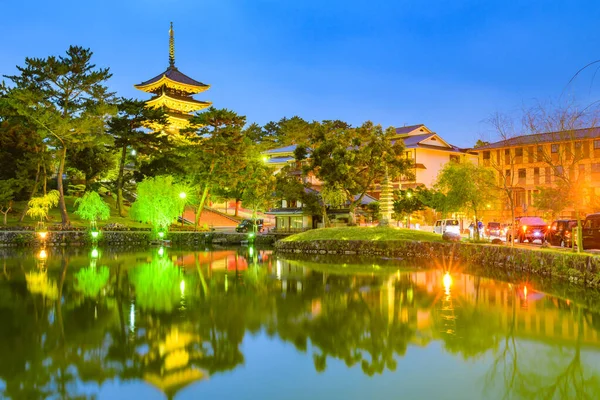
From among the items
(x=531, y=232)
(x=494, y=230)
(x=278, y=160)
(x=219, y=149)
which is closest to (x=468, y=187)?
(x=531, y=232)

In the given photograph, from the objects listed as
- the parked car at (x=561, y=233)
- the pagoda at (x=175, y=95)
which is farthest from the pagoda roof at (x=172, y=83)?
the parked car at (x=561, y=233)

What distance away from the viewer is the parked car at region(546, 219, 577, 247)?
94.3 feet

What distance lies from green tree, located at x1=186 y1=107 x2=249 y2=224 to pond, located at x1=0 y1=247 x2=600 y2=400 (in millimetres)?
27996

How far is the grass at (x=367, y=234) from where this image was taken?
124 ft

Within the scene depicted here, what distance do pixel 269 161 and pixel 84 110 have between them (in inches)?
993

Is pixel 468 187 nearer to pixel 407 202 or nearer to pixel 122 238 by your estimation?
pixel 407 202

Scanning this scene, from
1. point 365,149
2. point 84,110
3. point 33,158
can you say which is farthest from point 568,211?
point 33,158

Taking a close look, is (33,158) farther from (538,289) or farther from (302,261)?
(538,289)

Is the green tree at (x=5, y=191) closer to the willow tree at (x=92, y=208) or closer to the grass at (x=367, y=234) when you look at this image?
the willow tree at (x=92, y=208)

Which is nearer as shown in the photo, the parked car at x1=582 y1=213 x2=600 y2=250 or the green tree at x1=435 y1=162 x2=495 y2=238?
the parked car at x1=582 y1=213 x2=600 y2=250

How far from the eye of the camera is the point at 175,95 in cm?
7750

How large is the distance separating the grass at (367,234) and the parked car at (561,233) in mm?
7171

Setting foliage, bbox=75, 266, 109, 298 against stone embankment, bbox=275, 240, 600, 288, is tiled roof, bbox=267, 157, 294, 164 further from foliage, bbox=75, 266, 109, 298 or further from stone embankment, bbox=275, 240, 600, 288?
foliage, bbox=75, 266, 109, 298

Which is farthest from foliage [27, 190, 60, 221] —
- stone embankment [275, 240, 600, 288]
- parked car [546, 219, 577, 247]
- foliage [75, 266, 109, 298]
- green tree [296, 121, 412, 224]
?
parked car [546, 219, 577, 247]
